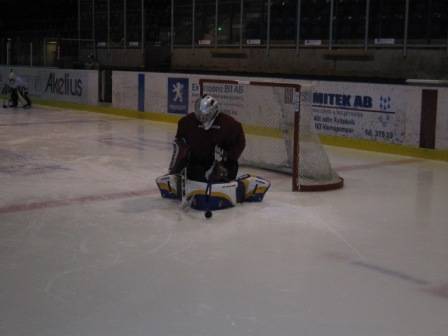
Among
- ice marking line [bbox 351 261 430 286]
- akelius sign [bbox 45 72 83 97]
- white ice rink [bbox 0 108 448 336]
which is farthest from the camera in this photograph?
akelius sign [bbox 45 72 83 97]

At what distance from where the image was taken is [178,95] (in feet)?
48.6

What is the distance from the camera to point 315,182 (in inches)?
307

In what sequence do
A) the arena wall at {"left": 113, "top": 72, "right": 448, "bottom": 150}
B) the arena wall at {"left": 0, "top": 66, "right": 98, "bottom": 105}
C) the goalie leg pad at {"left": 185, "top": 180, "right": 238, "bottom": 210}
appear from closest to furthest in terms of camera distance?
the goalie leg pad at {"left": 185, "top": 180, "right": 238, "bottom": 210} → the arena wall at {"left": 113, "top": 72, "right": 448, "bottom": 150} → the arena wall at {"left": 0, "top": 66, "right": 98, "bottom": 105}

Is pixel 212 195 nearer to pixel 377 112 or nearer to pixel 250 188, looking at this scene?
pixel 250 188

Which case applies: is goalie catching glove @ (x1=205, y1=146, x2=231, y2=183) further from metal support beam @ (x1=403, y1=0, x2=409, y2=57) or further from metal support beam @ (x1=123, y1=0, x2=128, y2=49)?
metal support beam @ (x1=123, y1=0, x2=128, y2=49)

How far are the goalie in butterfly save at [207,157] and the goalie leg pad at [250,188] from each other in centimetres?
6

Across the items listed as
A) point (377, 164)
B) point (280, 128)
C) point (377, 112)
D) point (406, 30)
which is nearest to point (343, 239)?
point (280, 128)

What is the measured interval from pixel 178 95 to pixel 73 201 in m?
8.19

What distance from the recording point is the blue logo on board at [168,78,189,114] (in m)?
14.6

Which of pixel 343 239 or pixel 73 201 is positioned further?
pixel 73 201

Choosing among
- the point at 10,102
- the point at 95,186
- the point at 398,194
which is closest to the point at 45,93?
the point at 10,102

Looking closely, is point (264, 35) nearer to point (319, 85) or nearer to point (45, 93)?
point (45, 93)

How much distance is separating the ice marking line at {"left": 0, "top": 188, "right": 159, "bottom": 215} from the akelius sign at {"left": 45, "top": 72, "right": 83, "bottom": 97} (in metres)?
11.7

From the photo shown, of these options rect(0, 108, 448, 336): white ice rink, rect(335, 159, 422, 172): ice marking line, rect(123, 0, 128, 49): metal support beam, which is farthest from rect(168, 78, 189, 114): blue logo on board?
rect(123, 0, 128, 49): metal support beam
